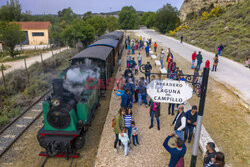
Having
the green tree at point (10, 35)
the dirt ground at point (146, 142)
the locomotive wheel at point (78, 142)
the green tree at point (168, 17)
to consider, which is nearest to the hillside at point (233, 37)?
the green tree at point (168, 17)

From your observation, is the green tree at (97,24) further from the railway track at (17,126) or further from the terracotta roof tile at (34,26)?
the railway track at (17,126)

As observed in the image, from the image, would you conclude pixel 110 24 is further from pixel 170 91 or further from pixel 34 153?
pixel 170 91

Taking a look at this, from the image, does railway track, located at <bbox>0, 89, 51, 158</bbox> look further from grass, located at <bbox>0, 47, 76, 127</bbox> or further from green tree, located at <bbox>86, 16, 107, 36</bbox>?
green tree, located at <bbox>86, 16, 107, 36</bbox>

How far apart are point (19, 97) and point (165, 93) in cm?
1146

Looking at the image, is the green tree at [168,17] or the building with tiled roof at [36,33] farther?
the green tree at [168,17]

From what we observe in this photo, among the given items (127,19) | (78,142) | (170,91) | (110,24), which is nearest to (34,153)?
(78,142)

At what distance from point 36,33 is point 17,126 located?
41.9 metres

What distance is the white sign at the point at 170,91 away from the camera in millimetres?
4770

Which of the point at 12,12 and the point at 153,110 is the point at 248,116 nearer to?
the point at 153,110

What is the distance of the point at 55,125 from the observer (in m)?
6.73

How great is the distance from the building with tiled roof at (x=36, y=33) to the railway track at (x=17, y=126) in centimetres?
3844

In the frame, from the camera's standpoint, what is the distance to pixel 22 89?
1470 cm

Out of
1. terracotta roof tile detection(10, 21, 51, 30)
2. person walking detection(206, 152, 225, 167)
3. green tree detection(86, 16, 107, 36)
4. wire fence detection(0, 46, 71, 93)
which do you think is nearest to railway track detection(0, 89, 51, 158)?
wire fence detection(0, 46, 71, 93)

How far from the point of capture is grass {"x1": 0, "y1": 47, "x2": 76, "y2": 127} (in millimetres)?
11250
